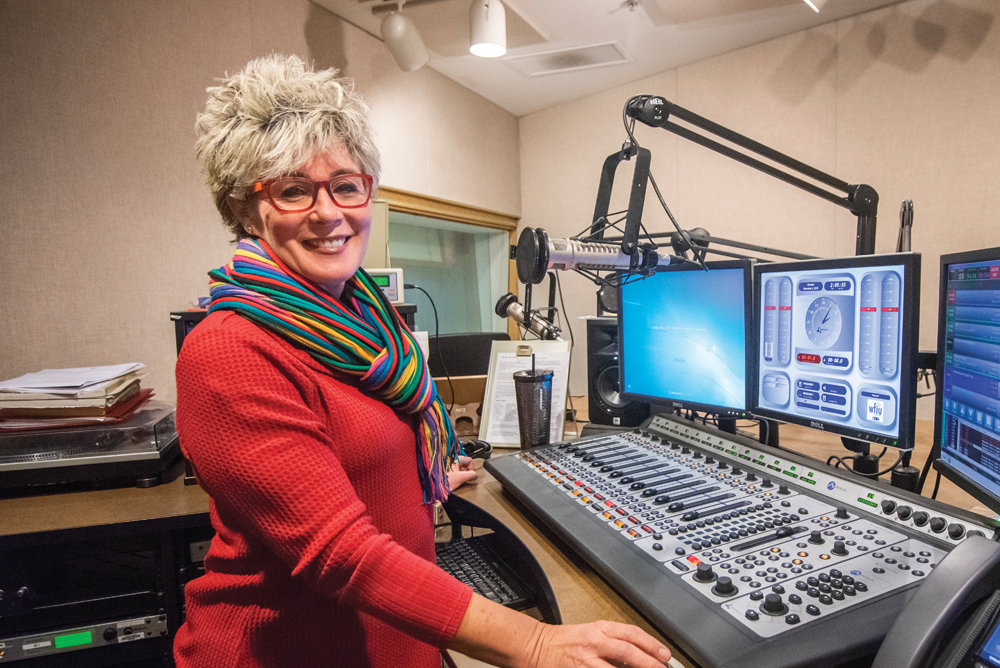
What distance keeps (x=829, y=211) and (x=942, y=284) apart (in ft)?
7.27

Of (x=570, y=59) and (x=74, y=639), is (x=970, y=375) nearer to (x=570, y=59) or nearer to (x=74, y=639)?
(x=74, y=639)

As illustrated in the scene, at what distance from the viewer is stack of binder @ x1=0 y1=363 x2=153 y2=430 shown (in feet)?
4.14

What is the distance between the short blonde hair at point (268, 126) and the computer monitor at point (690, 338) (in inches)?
32.8

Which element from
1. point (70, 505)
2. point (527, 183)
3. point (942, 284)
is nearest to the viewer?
point (942, 284)

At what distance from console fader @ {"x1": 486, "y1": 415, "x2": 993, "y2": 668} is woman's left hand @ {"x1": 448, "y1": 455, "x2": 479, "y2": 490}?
14 centimetres

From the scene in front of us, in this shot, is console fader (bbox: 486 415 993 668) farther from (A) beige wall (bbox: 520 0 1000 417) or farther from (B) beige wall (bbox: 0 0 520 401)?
(A) beige wall (bbox: 520 0 1000 417)

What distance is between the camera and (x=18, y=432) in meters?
1.25

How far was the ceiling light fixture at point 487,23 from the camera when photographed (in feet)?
7.06

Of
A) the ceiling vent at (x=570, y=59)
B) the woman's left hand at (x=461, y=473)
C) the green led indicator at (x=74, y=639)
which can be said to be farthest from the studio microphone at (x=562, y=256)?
the ceiling vent at (x=570, y=59)

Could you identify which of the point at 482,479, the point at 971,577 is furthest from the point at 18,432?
the point at 971,577

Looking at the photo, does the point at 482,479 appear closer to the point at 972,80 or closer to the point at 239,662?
the point at 239,662

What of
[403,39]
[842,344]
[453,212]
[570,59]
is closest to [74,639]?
[842,344]

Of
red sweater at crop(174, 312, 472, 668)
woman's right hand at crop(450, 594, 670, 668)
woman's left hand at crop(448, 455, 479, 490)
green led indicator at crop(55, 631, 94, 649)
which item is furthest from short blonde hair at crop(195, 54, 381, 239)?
green led indicator at crop(55, 631, 94, 649)

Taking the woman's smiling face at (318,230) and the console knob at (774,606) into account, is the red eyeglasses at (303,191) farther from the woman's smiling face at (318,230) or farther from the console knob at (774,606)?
the console knob at (774,606)
